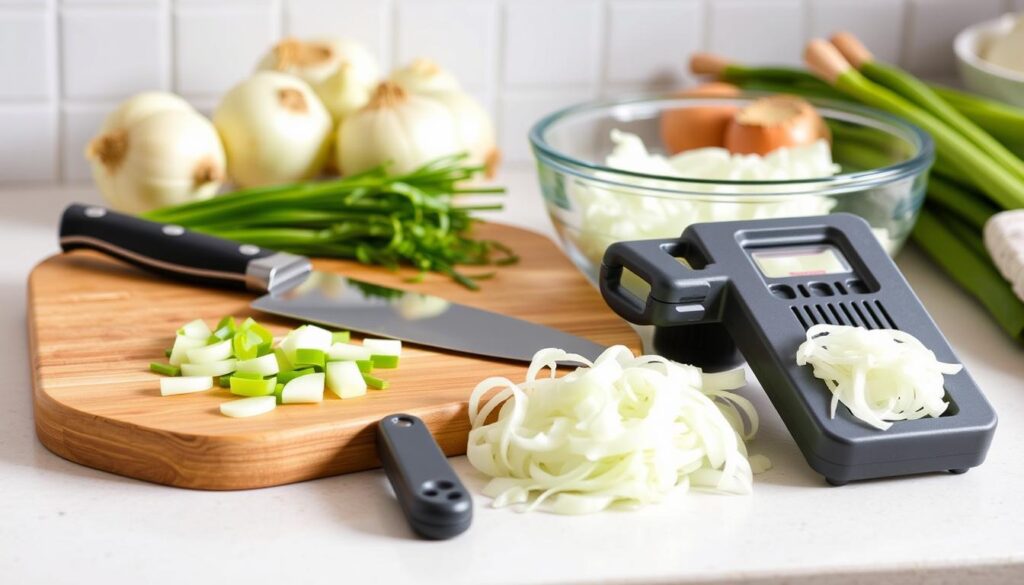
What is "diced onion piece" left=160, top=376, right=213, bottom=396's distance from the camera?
1062mm

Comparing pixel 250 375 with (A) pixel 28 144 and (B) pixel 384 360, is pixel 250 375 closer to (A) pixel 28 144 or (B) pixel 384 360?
(B) pixel 384 360

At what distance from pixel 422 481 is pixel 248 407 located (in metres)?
0.18

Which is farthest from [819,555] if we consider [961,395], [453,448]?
[453,448]

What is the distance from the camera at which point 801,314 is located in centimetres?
107

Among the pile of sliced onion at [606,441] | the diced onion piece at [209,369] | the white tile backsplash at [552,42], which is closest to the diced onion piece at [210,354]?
the diced onion piece at [209,369]

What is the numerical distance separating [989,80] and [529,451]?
3.50ft

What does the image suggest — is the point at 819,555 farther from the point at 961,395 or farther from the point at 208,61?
the point at 208,61

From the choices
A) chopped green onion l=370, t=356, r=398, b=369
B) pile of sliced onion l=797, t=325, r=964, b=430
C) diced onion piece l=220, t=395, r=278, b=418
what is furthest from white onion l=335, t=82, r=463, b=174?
pile of sliced onion l=797, t=325, r=964, b=430

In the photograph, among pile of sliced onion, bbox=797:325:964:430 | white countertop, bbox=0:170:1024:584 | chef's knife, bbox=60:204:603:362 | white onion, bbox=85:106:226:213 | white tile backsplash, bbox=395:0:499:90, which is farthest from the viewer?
white tile backsplash, bbox=395:0:499:90

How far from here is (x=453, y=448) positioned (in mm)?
1062

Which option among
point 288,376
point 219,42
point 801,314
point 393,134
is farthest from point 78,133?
point 801,314

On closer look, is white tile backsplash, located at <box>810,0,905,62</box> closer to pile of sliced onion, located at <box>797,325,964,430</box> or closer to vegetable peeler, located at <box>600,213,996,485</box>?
vegetable peeler, located at <box>600,213,996,485</box>

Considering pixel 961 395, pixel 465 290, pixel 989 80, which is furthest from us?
pixel 989 80

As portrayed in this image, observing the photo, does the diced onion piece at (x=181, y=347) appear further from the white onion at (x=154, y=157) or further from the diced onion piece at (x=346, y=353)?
the white onion at (x=154, y=157)
